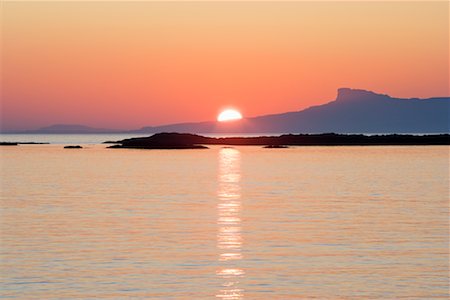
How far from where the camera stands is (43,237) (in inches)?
1345

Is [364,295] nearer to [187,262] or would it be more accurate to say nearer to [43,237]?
[187,262]

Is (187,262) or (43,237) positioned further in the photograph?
(43,237)

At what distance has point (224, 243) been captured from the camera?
3266 cm

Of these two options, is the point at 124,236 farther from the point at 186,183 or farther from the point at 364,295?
the point at 186,183

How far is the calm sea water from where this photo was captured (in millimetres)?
24453

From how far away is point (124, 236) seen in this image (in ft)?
114

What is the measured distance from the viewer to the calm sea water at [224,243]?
24.5 meters

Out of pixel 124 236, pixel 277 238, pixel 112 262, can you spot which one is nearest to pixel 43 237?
pixel 124 236

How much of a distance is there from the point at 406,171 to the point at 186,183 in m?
27.6

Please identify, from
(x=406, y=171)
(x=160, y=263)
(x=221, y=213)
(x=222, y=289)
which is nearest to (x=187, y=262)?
(x=160, y=263)

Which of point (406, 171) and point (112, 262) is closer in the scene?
point (112, 262)

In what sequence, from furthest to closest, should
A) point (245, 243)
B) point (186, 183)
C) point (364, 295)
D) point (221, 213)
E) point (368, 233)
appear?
point (186, 183), point (221, 213), point (368, 233), point (245, 243), point (364, 295)

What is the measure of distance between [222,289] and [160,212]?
20786 millimetres

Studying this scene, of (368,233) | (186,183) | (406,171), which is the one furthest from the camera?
(406,171)
